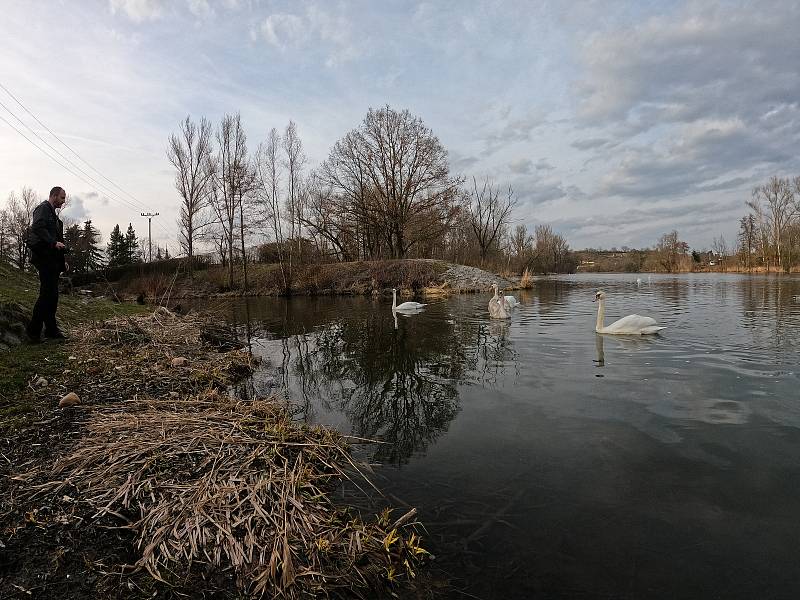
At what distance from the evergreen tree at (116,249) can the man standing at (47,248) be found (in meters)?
49.6

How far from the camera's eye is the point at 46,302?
267 inches

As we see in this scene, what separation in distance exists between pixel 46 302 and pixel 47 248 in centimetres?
91

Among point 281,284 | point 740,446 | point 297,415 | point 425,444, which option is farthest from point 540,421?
point 281,284

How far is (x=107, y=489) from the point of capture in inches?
118

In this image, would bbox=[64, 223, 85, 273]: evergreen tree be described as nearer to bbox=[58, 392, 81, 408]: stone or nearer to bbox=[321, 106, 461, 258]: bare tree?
bbox=[321, 106, 461, 258]: bare tree

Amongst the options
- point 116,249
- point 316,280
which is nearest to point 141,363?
point 316,280

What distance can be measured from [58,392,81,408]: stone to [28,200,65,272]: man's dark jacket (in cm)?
295

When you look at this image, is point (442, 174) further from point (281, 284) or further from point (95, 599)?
point (95, 599)

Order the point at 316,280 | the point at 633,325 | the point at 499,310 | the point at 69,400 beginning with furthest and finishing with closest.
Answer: the point at 316,280 < the point at 499,310 < the point at 633,325 < the point at 69,400

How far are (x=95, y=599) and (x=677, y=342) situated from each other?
10.7 metres

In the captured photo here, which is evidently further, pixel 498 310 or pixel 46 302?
pixel 498 310

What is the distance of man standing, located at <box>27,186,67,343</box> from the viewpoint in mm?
6336

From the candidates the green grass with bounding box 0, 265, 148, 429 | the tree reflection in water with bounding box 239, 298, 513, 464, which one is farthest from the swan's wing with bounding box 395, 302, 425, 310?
the green grass with bounding box 0, 265, 148, 429

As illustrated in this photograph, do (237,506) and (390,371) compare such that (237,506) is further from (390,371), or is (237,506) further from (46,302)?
(46,302)
